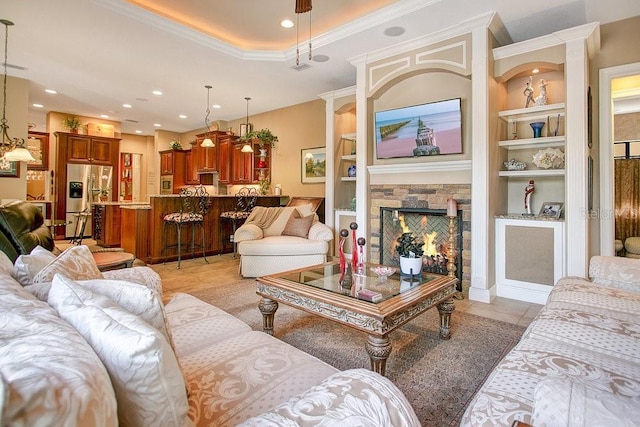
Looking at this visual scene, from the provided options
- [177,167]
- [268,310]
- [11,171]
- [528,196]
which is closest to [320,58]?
[528,196]

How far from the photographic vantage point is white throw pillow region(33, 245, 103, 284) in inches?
49.6

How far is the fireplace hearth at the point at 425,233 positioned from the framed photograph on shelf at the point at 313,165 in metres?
2.13

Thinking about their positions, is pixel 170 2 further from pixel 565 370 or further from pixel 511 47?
pixel 565 370

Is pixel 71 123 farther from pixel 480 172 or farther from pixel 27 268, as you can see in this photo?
pixel 480 172

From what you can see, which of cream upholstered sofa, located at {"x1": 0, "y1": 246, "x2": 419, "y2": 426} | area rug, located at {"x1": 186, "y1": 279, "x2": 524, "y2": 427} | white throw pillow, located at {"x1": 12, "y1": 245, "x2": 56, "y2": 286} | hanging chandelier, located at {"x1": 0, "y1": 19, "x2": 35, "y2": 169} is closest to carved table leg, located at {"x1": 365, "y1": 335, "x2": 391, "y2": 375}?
area rug, located at {"x1": 186, "y1": 279, "x2": 524, "y2": 427}

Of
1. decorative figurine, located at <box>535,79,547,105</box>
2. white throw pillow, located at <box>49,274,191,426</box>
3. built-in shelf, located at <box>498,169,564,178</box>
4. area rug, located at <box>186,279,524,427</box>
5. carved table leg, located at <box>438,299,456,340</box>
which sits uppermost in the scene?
decorative figurine, located at <box>535,79,547,105</box>

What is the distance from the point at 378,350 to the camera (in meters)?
1.75

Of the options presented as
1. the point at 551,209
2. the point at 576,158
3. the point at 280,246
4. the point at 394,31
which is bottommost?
the point at 280,246

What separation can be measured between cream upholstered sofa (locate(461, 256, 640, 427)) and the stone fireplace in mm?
1549

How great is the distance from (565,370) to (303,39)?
14.2 ft

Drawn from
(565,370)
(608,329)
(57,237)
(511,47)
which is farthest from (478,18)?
(57,237)

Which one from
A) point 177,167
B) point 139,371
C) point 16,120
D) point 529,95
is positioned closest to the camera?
point 139,371

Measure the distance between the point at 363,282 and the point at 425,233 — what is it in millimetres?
2159

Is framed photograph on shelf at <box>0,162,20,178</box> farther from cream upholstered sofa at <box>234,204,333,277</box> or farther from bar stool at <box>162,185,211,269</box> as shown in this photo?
cream upholstered sofa at <box>234,204,333,277</box>
